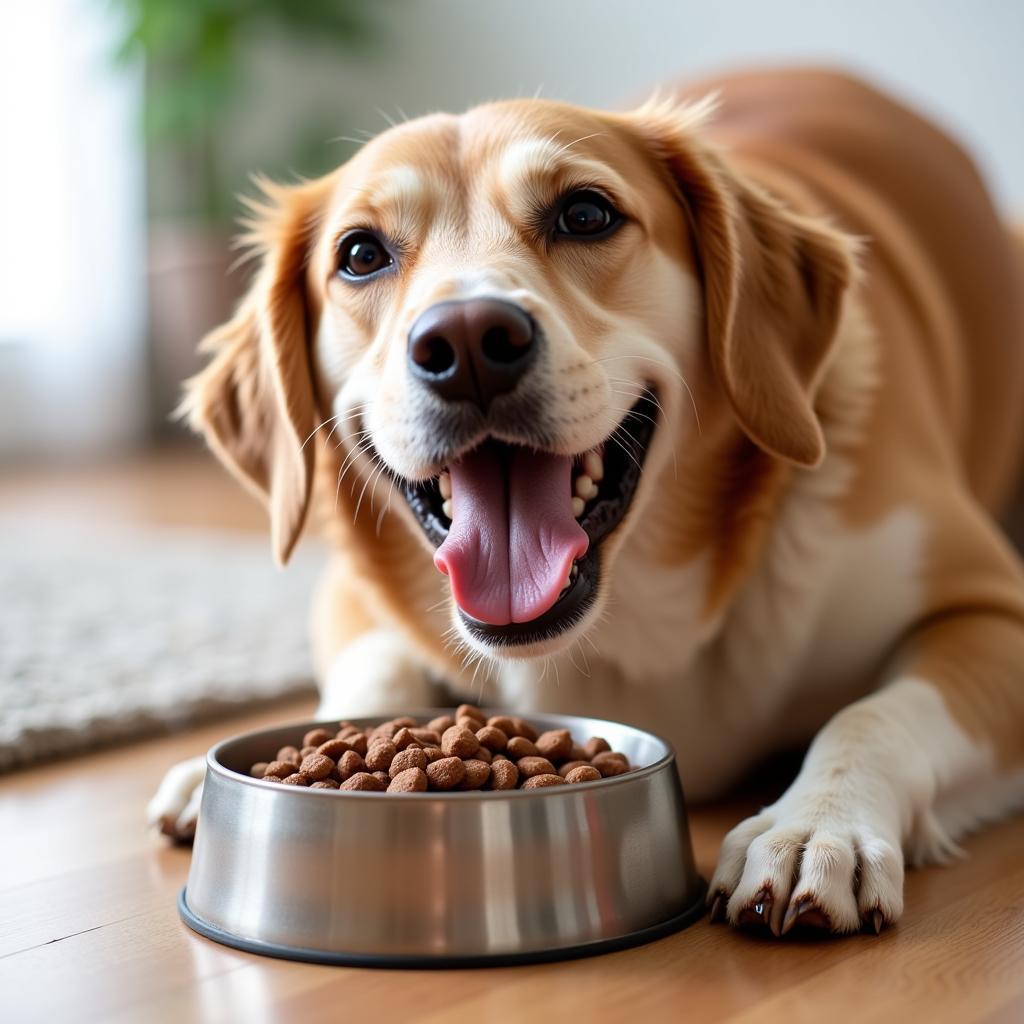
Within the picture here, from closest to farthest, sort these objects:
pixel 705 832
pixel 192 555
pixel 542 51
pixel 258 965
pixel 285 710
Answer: pixel 258 965
pixel 705 832
pixel 285 710
pixel 192 555
pixel 542 51

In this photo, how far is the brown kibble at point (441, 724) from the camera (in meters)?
1.56

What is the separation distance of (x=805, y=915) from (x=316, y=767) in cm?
50

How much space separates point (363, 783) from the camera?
55.0 inches

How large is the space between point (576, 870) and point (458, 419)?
50 cm

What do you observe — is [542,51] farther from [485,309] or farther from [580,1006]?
[580,1006]

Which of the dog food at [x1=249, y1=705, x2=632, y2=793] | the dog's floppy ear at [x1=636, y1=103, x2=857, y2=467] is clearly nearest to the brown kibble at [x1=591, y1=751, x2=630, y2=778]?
the dog food at [x1=249, y1=705, x2=632, y2=793]

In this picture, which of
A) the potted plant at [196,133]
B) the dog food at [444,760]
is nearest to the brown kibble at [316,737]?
the dog food at [444,760]

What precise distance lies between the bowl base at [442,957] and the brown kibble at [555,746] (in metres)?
0.21

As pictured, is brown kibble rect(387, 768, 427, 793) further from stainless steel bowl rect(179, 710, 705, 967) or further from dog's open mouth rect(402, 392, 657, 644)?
dog's open mouth rect(402, 392, 657, 644)

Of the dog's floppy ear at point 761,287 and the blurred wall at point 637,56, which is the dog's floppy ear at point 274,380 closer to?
the dog's floppy ear at point 761,287

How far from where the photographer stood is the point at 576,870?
1324 mm

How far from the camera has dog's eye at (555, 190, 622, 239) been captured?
5.79 feet

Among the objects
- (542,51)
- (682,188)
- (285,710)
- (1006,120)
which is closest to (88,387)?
(542,51)

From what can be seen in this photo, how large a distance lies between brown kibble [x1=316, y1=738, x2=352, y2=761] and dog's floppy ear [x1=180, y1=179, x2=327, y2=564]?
0.55 m
